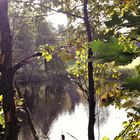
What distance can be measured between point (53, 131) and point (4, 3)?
2180 cm

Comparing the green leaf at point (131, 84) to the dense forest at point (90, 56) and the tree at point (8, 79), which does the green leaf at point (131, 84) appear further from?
the tree at point (8, 79)

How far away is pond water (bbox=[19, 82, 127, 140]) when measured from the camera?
2644cm

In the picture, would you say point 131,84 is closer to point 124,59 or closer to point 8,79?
point 124,59

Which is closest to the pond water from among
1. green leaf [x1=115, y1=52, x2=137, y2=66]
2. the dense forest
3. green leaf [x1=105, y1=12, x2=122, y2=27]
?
the dense forest

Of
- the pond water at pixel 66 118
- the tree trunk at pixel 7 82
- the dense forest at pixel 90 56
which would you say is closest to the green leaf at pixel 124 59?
the dense forest at pixel 90 56

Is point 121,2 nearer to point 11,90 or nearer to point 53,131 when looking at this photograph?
point 11,90

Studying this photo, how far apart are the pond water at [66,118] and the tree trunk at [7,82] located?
1220 cm

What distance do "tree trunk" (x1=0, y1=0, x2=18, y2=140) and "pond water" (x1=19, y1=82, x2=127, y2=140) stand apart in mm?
12196

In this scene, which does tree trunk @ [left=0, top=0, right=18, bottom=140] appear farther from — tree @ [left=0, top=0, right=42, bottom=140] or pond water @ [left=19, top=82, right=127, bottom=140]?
pond water @ [left=19, top=82, right=127, bottom=140]

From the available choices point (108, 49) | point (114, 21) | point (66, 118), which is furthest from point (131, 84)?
point (66, 118)

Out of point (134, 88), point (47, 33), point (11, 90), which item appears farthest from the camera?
point (47, 33)

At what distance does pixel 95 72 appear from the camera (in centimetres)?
793

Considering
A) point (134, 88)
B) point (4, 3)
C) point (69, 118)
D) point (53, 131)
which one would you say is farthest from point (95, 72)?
point (69, 118)

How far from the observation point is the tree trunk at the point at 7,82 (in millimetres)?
7129
